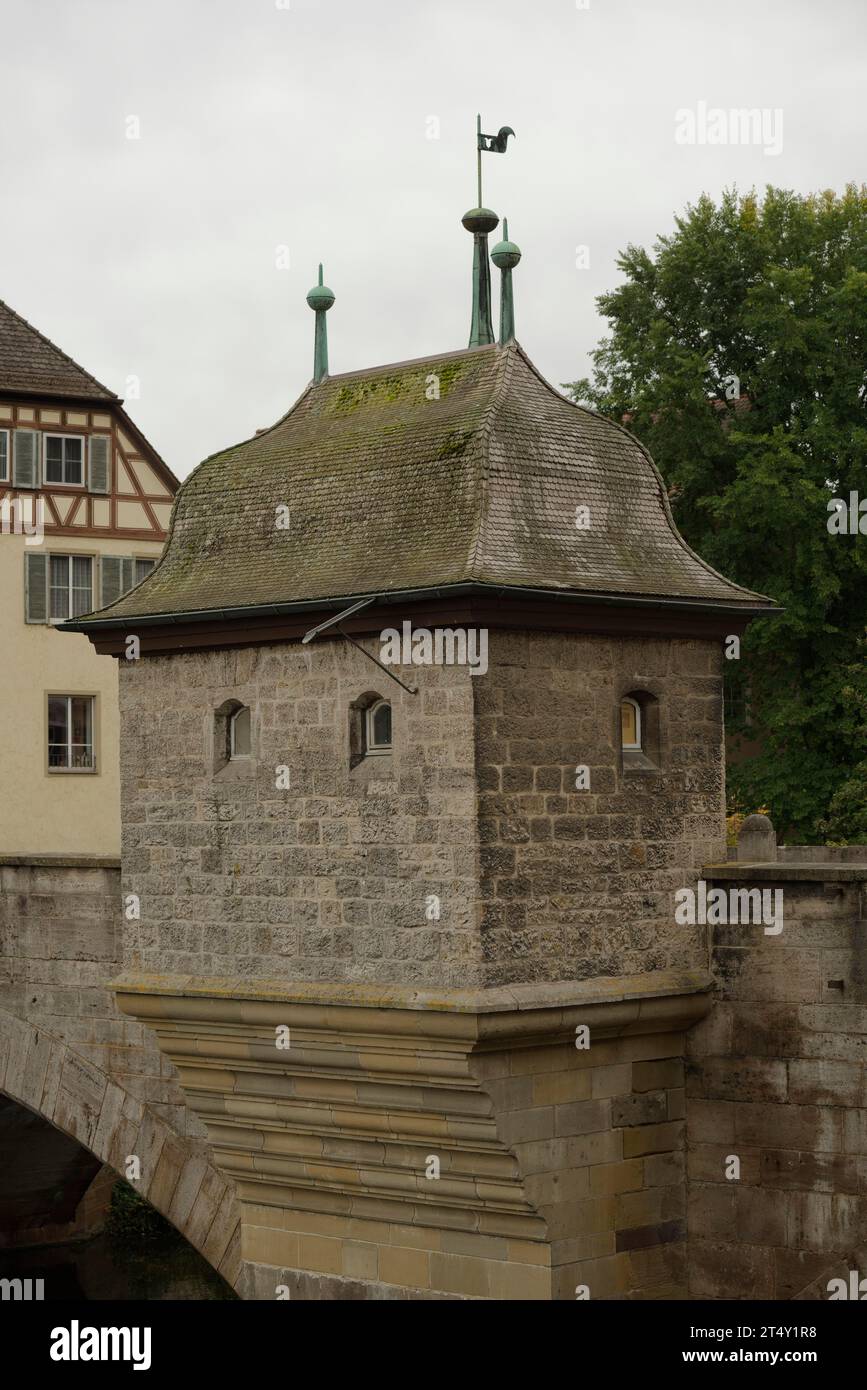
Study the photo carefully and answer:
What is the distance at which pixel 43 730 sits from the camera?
99.8ft

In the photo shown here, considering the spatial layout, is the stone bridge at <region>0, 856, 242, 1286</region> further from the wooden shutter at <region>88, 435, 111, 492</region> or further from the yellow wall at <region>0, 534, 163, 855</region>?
the wooden shutter at <region>88, 435, 111, 492</region>

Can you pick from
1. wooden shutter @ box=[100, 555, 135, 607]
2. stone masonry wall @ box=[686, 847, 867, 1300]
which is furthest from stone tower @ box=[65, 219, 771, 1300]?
wooden shutter @ box=[100, 555, 135, 607]

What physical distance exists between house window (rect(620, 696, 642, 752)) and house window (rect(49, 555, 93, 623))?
18.1 meters

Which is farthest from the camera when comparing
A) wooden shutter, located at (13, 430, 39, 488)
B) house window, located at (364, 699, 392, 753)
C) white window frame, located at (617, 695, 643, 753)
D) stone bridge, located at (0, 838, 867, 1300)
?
wooden shutter, located at (13, 430, 39, 488)

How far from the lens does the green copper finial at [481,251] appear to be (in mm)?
13695

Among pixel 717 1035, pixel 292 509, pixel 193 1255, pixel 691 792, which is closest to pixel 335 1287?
pixel 717 1035

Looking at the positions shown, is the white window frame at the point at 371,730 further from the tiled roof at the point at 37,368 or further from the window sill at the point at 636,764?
the tiled roof at the point at 37,368

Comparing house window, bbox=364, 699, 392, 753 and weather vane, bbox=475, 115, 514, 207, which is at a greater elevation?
weather vane, bbox=475, 115, 514, 207

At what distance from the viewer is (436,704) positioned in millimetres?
12484

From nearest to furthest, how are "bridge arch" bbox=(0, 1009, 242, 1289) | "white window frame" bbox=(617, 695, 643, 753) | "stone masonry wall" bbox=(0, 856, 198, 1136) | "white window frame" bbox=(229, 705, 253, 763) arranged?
"white window frame" bbox=(617, 695, 643, 753), "white window frame" bbox=(229, 705, 253, 763), "bridge arch" bbox=(0, 1009, 242, 1289), "stone masonry wall" bbox=(0, 856, 198, 1136)

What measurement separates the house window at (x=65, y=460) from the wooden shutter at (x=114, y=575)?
3.48 feet

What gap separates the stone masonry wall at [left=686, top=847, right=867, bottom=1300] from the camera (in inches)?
503

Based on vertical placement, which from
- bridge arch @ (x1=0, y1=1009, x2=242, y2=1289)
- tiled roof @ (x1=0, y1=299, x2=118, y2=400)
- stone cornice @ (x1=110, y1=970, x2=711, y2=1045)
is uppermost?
tiled roof @ (x1=0, y1=299, x2=118, y2=400)
